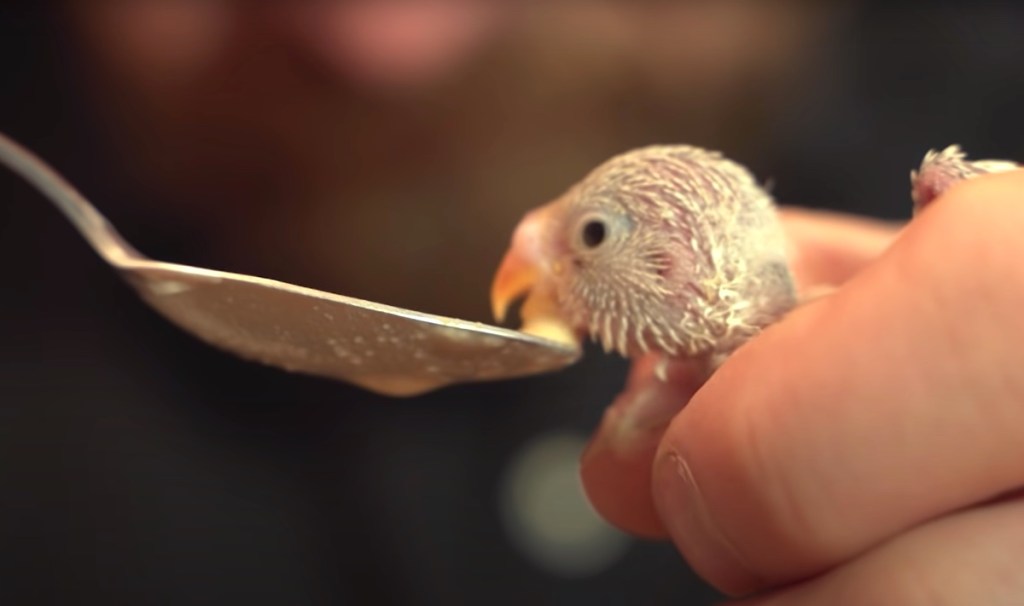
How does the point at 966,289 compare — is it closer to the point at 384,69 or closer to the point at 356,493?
the point at 356,493

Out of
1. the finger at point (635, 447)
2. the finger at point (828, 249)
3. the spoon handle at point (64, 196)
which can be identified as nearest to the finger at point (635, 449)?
the finger at point (635, 447)

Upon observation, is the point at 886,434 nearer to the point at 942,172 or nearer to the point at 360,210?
the point at 942,172

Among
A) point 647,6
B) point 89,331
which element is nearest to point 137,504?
point 89,331

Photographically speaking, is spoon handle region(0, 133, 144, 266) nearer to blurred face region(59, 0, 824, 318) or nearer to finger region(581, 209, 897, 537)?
finger region(581, 209, 897, 537)

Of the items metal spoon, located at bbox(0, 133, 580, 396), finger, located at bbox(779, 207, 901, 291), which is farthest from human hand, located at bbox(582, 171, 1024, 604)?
finger, located at bbox(779, 207, 901, 291)

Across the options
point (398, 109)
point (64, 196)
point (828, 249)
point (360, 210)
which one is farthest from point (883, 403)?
point (398, 109)

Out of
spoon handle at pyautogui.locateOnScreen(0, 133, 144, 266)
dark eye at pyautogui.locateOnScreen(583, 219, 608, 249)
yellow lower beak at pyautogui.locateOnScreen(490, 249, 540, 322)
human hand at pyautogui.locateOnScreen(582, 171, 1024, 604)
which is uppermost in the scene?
spoon handle at pyautogui.locateOnScreen(0, 133, 144, 266)
